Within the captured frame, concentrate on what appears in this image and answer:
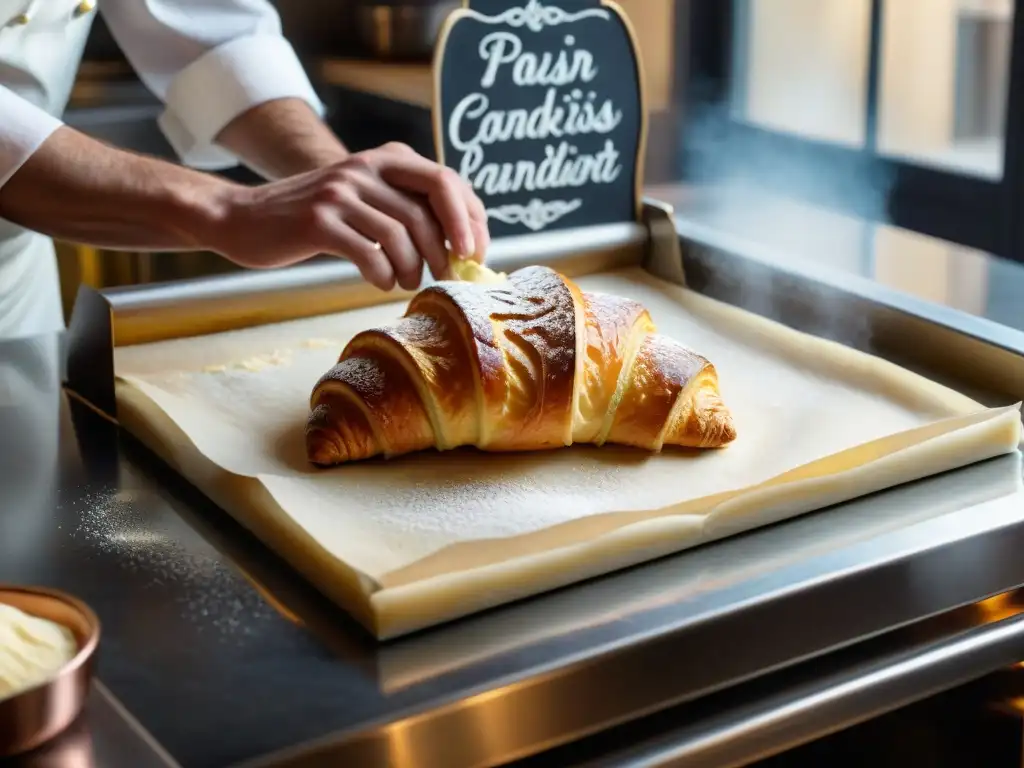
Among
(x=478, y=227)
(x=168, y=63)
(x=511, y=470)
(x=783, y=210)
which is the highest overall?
(x=168, y=63)

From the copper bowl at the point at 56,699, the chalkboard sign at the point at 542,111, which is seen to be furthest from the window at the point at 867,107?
the copper bowl at the point at 56,699

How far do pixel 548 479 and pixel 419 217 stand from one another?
0.30 m

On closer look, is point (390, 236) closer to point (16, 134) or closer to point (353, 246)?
point (353, 246)

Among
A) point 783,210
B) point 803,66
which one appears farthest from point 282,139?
point 803,66

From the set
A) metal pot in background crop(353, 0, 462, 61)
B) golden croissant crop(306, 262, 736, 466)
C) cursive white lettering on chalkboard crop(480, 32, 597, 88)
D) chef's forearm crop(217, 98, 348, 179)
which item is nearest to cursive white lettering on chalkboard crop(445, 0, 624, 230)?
cursive white lettering on chalkboard crop(480, 32, 597, 88)

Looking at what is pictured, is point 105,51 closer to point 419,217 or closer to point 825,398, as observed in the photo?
point 419,217

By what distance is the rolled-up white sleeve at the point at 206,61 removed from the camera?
1555 millimetres

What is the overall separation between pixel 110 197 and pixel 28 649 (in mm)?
684

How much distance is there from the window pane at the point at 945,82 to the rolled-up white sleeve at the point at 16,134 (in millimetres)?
1987

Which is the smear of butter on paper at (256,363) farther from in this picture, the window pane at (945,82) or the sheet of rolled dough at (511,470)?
the window pane at (945,82)

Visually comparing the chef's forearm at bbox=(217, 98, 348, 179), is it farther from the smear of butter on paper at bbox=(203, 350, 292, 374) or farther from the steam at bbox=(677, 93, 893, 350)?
the steam at bbox=(677, 93, 893, 350)

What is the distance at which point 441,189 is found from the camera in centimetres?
113

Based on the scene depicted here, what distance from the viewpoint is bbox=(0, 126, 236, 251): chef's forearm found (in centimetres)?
118

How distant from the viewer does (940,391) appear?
1075 mm
